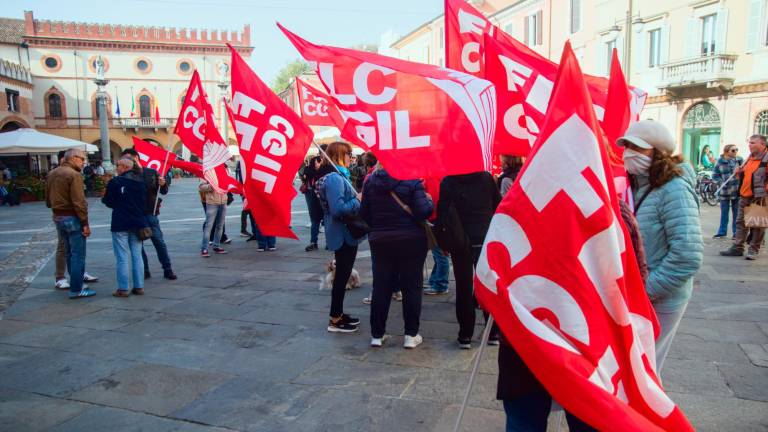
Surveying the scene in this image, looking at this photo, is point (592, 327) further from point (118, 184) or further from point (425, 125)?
point (118, 184)

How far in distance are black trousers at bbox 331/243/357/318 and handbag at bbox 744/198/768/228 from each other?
6.16m

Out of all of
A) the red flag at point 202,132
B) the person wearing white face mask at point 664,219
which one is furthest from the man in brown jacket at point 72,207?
the person wearing white face mask at point 664,219

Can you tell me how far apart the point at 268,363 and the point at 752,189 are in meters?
7.32

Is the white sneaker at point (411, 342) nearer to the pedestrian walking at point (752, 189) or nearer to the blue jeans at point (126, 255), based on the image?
the blue jeans at point (126, 255)

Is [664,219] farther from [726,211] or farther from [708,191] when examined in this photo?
[708,191]

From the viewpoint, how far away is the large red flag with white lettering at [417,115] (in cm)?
376

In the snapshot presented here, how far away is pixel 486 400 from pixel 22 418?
291 cm

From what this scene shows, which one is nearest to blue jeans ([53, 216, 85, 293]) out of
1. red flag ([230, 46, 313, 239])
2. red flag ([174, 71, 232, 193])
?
red flag ([174, 71, 232, 193])

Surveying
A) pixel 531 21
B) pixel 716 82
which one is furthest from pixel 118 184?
pixel 531 21

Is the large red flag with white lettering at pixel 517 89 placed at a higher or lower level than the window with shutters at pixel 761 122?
lower

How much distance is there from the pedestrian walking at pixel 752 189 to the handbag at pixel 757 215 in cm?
4

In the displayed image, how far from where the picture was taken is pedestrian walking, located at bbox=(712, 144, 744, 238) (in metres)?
8.95

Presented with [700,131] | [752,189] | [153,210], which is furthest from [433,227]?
[700,131]

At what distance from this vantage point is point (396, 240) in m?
4.30
